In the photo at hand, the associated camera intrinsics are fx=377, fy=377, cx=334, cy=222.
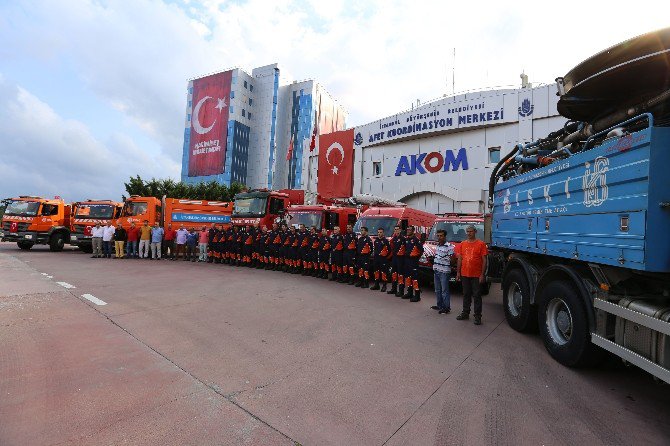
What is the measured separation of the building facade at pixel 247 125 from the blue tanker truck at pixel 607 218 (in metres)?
70.5

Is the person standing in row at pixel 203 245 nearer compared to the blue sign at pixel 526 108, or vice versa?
the person standing in row at pixel 203 245

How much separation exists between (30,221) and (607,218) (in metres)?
21.2

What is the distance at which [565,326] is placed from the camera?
453cm

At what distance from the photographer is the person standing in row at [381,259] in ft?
30.9

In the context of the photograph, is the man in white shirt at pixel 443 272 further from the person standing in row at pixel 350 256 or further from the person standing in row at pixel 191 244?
the person standing in row at pixel 191 244

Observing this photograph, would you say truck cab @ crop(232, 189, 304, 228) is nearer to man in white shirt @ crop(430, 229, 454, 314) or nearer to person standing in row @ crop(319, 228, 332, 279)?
person standing in row @ crop(319, 228, 332, 279)

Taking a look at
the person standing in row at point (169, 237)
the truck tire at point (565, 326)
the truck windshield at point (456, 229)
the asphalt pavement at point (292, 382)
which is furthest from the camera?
the person standing in row at point (169, 237)

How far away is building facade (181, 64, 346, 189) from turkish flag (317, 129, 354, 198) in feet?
149

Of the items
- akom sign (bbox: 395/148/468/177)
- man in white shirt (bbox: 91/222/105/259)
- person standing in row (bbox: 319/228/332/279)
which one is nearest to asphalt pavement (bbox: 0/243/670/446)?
person standing in row (bbox: 319/228/332/279)

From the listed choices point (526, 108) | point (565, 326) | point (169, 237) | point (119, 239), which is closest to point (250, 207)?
point (169, 237)

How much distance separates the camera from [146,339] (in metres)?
4.82

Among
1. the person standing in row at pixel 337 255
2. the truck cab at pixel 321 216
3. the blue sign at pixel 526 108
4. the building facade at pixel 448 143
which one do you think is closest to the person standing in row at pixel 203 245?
the truck cab at pixel 321 216

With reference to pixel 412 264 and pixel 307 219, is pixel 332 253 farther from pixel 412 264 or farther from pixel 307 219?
pixel 307 219

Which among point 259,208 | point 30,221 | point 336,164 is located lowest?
point 30,221
